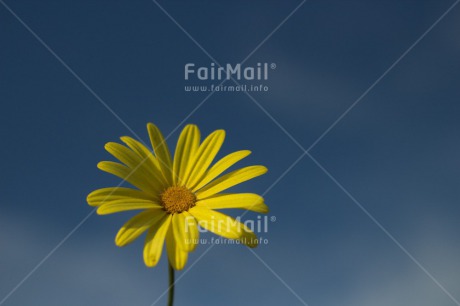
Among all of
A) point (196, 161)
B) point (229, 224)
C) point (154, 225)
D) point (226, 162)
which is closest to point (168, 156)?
point (196, 161)

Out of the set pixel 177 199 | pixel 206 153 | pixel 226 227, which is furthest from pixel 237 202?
pixel 206 153

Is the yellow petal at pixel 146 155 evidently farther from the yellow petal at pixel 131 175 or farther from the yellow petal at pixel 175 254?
the yellow petal at pixel 175 254

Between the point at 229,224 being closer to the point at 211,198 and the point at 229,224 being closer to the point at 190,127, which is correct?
the point at 211,198

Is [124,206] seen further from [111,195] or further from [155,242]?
[155,242]

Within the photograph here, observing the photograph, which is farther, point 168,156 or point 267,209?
point 168,156

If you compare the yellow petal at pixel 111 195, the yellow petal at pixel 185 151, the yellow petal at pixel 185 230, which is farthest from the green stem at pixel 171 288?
the yellow petal at pixel 185 151

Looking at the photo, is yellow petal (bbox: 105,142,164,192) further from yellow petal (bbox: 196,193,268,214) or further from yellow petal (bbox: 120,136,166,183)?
yellow petal (bbox: 196,193,268,214)

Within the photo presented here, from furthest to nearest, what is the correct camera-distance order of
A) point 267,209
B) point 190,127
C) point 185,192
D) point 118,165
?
point 190,127
point 185,192
point 118,165
point 267,209

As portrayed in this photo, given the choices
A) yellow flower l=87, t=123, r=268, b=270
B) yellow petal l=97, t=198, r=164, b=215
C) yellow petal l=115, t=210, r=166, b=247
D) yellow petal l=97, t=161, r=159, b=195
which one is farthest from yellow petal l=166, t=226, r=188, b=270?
yellow petal l=97, t=161, r=159, b=195
